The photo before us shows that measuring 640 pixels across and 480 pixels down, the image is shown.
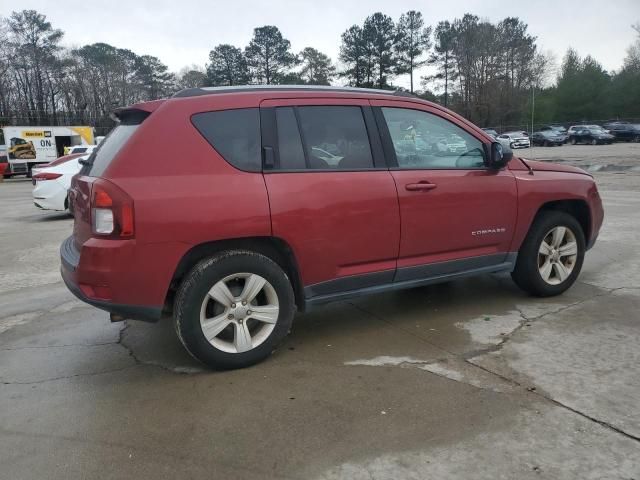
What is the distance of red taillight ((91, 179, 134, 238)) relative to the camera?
124 inches

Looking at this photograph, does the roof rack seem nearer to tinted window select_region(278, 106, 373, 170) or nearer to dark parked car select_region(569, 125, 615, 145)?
tinted window select_region(278, 106, 373, 170)

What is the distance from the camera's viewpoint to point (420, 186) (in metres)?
4.02

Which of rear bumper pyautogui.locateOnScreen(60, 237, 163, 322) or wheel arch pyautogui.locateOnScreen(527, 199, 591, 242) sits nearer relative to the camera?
rear bumper pyautogui.locateOnScreen(60, 237, 163, 322)

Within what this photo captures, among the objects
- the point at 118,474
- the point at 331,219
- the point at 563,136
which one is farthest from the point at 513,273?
the point at 563,136

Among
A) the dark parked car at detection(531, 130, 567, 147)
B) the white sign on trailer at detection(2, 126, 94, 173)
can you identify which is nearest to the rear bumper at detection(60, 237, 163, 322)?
the white sign on trailer at detection(2, 126, 94, 173)

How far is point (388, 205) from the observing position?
3.89 meters

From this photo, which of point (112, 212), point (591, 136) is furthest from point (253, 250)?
point (591, 136)

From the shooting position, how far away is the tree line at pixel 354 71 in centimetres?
6662

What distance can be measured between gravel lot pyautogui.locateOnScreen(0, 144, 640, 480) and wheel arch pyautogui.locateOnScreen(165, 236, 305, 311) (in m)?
0.53

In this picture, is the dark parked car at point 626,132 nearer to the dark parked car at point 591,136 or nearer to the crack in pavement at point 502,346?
the dark parked car at point 591,136

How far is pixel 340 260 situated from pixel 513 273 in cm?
195

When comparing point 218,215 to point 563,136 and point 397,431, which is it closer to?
point 397,431

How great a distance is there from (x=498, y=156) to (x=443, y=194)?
65cm

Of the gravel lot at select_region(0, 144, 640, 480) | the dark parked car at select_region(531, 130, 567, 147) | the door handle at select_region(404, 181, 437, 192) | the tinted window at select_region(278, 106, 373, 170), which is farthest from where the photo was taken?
the dark parked car at select_region(531, 130, 567, 147)
